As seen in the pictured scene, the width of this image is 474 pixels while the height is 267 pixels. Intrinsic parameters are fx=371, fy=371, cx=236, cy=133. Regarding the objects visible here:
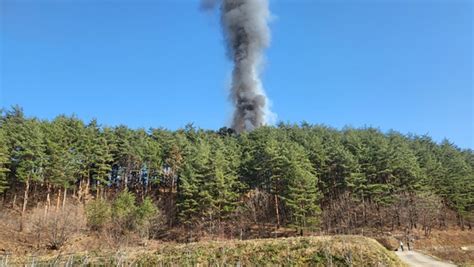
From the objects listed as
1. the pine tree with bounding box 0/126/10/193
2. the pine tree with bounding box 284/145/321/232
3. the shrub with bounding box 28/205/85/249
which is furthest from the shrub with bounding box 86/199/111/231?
the pine tree with bounding box 284/145/321/232

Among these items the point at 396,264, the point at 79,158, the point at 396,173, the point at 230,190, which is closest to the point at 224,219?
the point at 230,190

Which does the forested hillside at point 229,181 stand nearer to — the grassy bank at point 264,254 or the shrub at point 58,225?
the shrub at point 58,225

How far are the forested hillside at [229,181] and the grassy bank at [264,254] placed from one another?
14397 mm

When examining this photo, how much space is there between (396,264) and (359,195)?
78.2 feet

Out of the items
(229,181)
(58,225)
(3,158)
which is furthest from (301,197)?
(3,158)

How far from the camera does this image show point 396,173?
41.7 m

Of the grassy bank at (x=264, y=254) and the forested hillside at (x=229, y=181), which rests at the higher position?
the forested hillside at (x=229, y=181)

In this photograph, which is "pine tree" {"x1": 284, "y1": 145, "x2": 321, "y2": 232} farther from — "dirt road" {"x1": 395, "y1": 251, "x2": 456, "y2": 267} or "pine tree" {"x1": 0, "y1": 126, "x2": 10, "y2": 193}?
"pine tree" {"x1": 0, "y1": 126, "x2": 10, "y2": 193}

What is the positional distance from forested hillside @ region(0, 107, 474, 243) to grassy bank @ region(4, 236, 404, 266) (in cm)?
1440

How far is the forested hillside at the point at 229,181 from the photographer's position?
36.5 meters

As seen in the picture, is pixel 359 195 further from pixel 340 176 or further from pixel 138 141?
pixel 138 141

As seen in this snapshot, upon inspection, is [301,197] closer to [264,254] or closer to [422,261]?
[422,261]

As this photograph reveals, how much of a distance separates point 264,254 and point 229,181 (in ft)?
69.4

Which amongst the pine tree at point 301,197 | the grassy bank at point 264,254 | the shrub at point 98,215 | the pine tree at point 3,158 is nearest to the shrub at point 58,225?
the shrub at point 98,215
